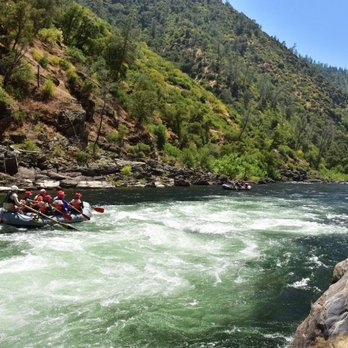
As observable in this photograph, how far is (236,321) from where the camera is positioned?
13719 millimetres

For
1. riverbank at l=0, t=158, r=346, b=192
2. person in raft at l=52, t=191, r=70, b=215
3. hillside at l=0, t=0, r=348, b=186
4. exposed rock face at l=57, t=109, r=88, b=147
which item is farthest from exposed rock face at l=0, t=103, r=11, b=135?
person in raft at l=52, t=191, r=70, b=215

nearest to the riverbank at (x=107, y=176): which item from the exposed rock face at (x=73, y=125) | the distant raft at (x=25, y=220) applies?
the exposed rock face at (x=73, y=125)

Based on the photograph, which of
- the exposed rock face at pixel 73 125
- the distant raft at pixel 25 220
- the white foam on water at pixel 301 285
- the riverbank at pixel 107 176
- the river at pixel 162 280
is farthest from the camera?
the exposed rock face at pixel 73 125

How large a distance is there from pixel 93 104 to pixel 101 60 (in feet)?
41.3

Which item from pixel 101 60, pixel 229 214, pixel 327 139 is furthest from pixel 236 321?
pixel 327 139

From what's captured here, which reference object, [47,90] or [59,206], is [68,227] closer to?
[59,206]

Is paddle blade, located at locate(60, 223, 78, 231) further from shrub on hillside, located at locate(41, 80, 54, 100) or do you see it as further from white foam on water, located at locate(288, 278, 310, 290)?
shrub on hillside, located at locate(41, 80, 54, 100)

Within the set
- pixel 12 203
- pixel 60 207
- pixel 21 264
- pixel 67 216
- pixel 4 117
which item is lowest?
pixel 21 264

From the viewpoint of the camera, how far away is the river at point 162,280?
12.5 m

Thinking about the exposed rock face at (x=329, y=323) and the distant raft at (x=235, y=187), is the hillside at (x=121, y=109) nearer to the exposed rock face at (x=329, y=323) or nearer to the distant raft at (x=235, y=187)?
the distant raft at (x=235, y=187)

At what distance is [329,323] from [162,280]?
30.9 ft

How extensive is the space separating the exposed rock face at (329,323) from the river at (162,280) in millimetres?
3560

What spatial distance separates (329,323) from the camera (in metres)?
8.24

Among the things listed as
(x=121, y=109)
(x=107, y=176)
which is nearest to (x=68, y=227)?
(x=107, y=176)
